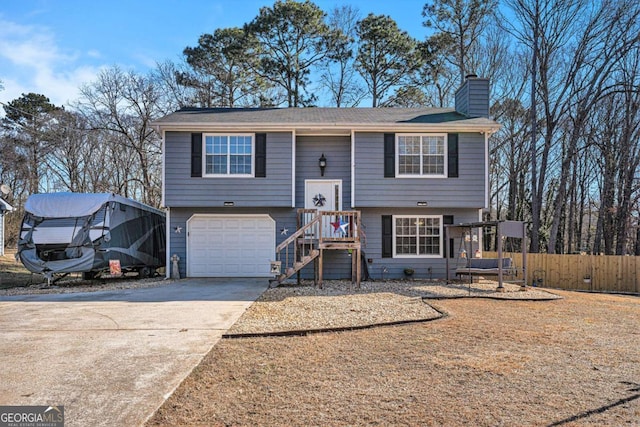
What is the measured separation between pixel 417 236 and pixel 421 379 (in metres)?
10.5

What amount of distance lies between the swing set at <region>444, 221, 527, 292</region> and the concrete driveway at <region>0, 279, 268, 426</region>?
6.17 m

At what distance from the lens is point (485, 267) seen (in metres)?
12.7

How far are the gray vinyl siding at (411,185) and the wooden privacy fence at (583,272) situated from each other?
189 inches

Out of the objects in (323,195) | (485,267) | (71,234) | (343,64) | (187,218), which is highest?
(343,64)

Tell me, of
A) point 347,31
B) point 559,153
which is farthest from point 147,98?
point 559,153

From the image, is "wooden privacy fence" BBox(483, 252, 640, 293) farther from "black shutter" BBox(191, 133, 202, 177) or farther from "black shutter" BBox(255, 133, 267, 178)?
"black shutter" BBox(191, 133, 202, 177)

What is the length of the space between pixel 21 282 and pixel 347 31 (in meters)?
20.6

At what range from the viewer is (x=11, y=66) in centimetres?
1902

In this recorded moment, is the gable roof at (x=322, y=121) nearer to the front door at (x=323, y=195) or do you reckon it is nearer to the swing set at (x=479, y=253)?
the front door at (x=323, y=195)

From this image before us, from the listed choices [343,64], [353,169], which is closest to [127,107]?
[343,64]

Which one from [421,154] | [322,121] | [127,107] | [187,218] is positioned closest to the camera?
[421,154]

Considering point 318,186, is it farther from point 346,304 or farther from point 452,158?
point 346,304

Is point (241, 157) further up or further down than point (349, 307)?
further up

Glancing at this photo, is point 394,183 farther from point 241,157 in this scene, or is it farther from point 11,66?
point 11,66
